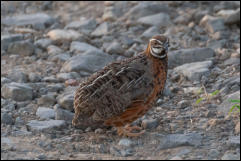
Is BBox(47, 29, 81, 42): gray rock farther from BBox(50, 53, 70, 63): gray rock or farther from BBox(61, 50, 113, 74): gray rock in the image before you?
BBox(61, 50, 113, 74): gray rock

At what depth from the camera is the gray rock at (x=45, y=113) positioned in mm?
7609

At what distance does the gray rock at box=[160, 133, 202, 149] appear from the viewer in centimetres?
616

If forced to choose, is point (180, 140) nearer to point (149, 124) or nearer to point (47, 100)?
point (149, 124)

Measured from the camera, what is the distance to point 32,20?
12.1 meters

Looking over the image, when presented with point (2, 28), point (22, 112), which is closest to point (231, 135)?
point (22, 112)

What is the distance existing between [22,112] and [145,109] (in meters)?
2.19

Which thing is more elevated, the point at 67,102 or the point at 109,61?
the point at 109,61

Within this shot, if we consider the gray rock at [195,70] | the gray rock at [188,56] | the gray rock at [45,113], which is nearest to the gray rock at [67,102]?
the gray rock at [45,113]

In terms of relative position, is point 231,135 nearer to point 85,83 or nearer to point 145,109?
point 145,109

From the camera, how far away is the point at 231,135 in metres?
6.43

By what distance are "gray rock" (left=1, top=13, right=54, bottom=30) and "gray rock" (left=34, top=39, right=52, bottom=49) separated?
1.00 m

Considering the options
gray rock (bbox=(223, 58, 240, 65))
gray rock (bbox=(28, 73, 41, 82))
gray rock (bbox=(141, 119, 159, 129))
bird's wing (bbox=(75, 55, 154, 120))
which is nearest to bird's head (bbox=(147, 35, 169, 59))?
bird's wing (bbox=(75, 55, 154, 120))

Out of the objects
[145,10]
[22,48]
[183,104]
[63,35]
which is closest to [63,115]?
[183,104]

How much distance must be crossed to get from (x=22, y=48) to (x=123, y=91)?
176 inches
